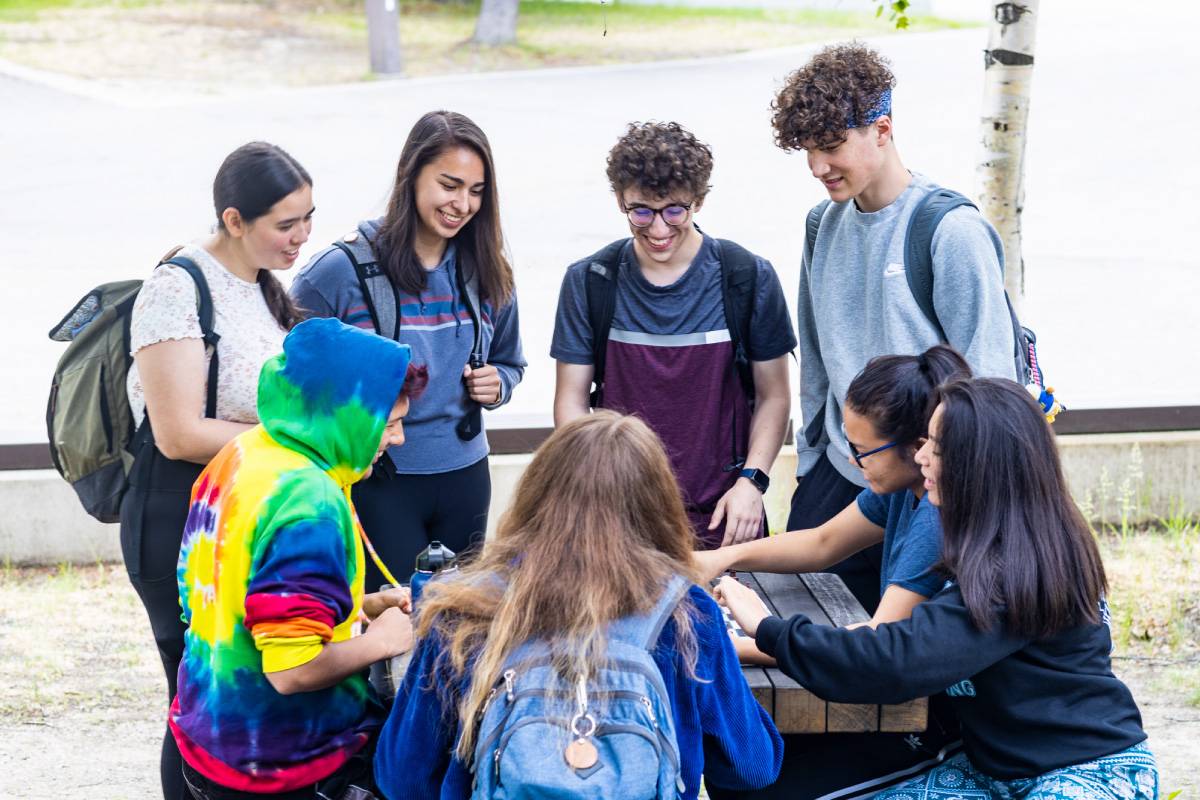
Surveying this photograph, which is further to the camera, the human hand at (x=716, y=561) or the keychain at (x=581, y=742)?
the human hand at (x=716, y=561)

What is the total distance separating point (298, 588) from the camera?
215cm

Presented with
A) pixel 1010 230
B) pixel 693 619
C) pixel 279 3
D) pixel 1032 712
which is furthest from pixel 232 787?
pixel 279 3

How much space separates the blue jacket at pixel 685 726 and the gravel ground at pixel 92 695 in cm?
199

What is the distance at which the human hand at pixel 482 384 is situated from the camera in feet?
11.1

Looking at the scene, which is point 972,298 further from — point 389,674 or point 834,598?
point 389,674

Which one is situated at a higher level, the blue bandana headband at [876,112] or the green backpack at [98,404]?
the blue bandana headband at [876,112]

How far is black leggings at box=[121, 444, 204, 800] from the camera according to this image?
2834 millimetres

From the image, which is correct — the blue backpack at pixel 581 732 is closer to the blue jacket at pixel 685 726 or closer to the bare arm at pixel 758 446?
the blue jacket at pixel 685 726

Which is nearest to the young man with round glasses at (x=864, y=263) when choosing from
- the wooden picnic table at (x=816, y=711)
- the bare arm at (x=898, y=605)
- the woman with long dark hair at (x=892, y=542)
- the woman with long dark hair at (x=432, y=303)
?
the woman with long dark hair at (x=892, y=542)

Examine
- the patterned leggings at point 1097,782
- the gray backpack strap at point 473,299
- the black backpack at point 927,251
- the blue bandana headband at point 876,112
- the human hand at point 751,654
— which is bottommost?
the patterned leggings at point 1097,782

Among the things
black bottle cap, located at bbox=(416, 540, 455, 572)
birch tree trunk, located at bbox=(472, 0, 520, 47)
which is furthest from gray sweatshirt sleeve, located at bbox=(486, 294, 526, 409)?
birch tree trunk, located at bbox=(472, 0, 520, 47)

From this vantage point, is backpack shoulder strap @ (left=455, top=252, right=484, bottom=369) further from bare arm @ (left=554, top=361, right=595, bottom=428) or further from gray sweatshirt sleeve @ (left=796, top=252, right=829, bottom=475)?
gray sweatshirt sleeve @ (left=796, top=252, right=829, bottom=475)

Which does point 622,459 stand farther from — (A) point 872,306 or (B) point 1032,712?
(A) point 872,306

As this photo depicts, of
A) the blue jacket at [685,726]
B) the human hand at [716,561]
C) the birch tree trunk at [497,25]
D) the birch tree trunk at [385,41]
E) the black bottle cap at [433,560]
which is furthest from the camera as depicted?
the birch tree trunk at [497,25]
